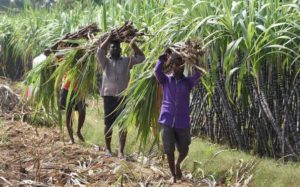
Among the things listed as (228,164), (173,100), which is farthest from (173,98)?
(228,164)

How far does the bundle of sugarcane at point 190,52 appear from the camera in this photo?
4504mm

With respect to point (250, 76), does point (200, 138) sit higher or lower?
lower

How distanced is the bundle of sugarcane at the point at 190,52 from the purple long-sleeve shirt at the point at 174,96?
111 mm

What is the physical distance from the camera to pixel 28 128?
7609 millimetres

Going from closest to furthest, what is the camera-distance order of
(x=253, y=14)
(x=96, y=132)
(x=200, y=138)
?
(x=253, y=14) < (x=200, y=138) < (x=96, y=132)

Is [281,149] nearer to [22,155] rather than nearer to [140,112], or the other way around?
[140,112]

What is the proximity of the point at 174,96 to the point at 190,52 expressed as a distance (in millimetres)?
422

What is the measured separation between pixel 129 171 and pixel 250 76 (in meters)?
1.49

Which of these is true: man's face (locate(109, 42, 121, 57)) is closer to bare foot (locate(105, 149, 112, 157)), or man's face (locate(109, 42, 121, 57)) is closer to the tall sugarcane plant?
the tall sugarcane plant

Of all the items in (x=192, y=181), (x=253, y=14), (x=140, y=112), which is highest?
(x=253, y=14)

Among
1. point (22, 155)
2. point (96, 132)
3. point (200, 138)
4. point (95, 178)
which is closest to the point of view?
point (95, 178)

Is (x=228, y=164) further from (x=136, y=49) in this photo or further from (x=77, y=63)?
(x=77, y=63)

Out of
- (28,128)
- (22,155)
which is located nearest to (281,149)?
(22,155)

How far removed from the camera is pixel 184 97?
4727mm
